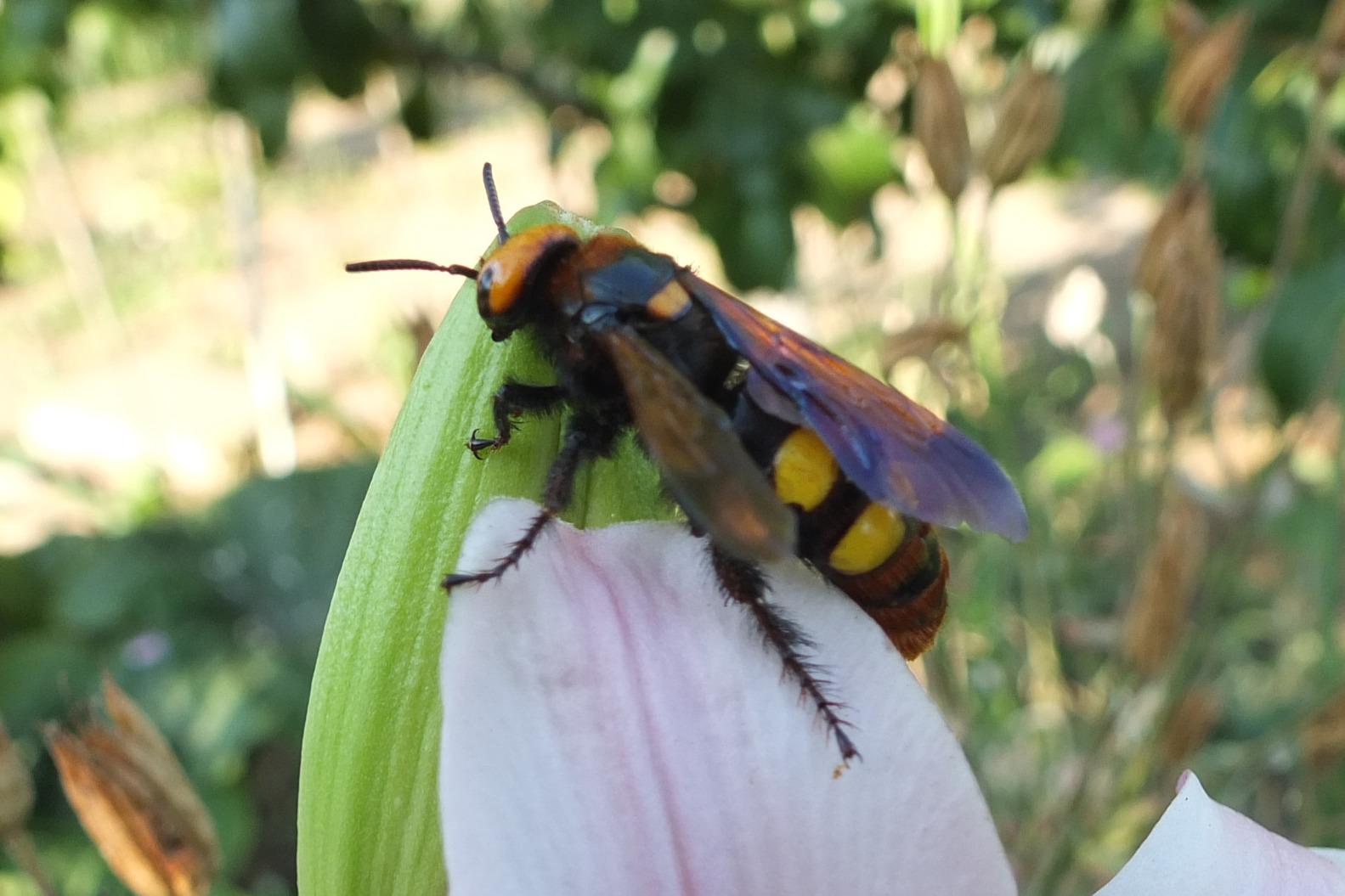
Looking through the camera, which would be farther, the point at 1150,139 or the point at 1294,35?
the point at 1150,139

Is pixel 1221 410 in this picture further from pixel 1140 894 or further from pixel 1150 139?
pixel 1140 894

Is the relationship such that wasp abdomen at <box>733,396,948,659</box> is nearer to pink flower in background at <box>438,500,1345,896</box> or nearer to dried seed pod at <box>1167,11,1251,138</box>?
pink flower in background at <box>438,500,1345,896</box>

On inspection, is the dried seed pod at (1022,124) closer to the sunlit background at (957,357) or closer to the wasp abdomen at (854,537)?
the sunlit background at (957,357)

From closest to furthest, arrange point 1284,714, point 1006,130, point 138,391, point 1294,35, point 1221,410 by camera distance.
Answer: point 1006,130 < point 1294,35 < point 1284,714 < point 1221,410 < point 138,391

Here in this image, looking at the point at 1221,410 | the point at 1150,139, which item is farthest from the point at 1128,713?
the point at 1221,410

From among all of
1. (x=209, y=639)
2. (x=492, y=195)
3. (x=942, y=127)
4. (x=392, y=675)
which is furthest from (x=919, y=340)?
(x=209, y=639)

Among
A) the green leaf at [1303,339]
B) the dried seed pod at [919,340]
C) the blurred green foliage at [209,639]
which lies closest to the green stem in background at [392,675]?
the dried seed pod at [919,340]

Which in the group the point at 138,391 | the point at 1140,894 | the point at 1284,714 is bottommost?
the point at 138,391
